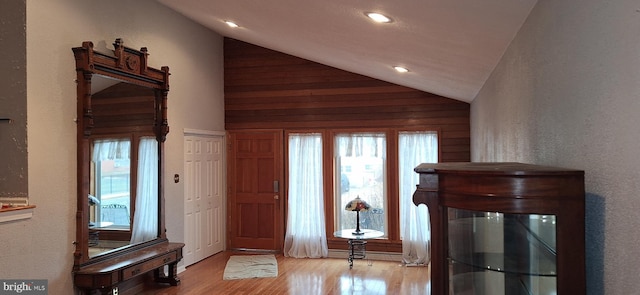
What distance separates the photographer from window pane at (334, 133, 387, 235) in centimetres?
686

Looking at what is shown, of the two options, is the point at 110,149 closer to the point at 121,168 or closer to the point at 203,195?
the point at 121,168

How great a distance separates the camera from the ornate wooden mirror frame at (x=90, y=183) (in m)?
4.29

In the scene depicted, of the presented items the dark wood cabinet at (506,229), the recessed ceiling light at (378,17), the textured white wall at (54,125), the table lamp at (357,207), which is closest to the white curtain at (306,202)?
the table lamp at (357,207)

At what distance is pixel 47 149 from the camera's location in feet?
13.2

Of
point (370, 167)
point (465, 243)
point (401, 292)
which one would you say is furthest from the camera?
point (370, 167)

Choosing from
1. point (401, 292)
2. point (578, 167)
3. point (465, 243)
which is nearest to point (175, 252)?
point (401, 292)

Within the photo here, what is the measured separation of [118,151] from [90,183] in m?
0.58

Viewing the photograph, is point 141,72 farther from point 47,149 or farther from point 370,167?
point 370,167

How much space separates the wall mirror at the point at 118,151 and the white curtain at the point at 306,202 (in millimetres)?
2142

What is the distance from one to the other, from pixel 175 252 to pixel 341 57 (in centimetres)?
312

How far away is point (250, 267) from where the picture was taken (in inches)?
247

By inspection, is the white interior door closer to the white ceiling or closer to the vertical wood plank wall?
the vertical wood plank wall

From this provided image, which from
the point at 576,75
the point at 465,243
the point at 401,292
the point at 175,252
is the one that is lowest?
the point at 401,292

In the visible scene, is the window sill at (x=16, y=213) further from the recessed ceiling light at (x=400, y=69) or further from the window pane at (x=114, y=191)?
the recessed ceiling light at (x=400, y=69)
